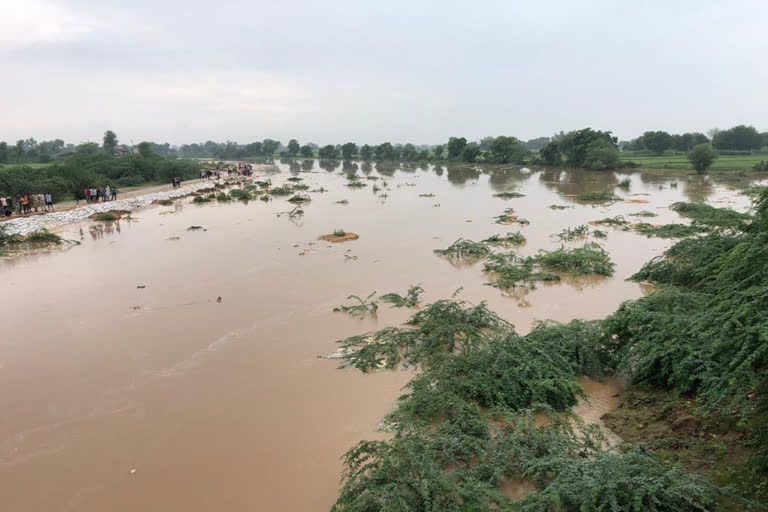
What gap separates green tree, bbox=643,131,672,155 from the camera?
80.1 meters

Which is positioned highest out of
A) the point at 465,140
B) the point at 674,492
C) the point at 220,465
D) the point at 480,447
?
the point at 465,140

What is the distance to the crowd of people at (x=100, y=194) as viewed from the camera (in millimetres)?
32750

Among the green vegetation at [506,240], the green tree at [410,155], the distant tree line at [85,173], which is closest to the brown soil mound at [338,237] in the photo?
the green vegetation at [506,240]

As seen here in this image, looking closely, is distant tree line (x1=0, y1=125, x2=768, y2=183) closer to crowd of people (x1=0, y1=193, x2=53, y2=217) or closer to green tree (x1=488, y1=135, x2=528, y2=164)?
green tree (x1=488, y1=135, x2=528, y2=164)

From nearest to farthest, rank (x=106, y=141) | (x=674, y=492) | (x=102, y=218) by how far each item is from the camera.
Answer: (x=674, y=492) → (x=102, y=218) → (x=106, y=141)

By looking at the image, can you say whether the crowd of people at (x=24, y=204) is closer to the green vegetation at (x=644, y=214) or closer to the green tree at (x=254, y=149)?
the green vegetation at (x=644, y=214)

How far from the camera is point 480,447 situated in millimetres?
5965

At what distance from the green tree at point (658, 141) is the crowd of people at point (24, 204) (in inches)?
3565

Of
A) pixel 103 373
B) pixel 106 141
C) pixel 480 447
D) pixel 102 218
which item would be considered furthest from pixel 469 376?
pixel 106 141

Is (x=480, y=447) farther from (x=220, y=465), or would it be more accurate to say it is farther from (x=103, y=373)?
(x=103, y=373)

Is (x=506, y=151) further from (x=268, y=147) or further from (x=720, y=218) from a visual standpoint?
(x=268, y=147)

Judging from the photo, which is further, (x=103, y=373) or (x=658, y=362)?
(x=103, y=373)

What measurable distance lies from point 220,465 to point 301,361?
3301 mm

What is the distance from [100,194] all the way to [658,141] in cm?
8780
